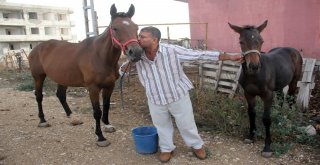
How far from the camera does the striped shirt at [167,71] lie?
3510 millimetres

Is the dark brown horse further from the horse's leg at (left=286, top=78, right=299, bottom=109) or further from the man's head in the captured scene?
the man's head

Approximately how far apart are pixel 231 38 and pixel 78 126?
6600 millimetres

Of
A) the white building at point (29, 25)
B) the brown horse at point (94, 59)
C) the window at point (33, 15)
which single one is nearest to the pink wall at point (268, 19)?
the brown horse at point (94, 59)

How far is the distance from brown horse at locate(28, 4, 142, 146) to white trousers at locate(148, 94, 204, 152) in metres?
0.75

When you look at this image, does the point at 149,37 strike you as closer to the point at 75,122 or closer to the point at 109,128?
the point at 109,128

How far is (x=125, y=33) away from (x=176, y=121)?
4.28 ft

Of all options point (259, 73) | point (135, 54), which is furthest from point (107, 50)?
point (259, 73)

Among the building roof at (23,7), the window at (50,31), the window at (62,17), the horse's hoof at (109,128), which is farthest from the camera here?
the window at (62,17)

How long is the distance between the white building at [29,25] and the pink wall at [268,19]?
33.4 metres

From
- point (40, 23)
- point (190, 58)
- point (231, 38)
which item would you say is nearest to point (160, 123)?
point (190, 58)

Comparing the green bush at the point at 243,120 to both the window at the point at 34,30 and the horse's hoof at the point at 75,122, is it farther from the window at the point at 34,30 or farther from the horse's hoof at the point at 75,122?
the window at the point at 34,30

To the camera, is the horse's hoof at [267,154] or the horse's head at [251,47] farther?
the horse's hoof at [267,154]

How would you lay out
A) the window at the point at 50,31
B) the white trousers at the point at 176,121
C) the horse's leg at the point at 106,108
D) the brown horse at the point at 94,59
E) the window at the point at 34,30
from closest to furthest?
the white trousers at the point at 176,121, the brown horse at the point at 94,59, the horse's leg at the point at 106,108, the window at the point at 34,30, the window at the point at 50,31

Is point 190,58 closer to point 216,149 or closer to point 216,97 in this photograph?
point 216,149
